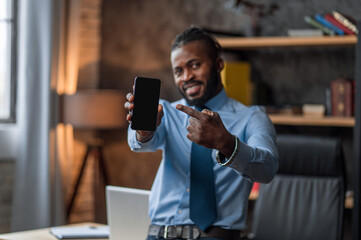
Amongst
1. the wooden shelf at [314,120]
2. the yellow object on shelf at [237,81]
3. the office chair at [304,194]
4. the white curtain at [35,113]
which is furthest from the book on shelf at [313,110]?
the white curtain at [35,113]

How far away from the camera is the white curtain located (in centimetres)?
412

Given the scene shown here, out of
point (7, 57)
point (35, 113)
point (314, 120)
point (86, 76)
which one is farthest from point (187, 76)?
point (86, 76)

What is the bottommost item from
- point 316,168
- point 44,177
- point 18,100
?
point 44,177

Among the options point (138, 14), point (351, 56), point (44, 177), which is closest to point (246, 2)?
point (351, 56)

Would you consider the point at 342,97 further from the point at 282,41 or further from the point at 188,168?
the point at 188,168

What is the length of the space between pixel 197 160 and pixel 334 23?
1827mm

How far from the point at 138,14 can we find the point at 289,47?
1376mm

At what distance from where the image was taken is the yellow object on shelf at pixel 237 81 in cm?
357

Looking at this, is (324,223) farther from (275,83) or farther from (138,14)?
(138,14)

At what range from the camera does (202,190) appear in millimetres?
1947

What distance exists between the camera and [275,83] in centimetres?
395

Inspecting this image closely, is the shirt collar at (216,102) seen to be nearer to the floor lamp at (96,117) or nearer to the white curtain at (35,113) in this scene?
the floor lamp at (96,117)

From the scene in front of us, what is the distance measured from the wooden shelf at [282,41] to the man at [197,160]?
1.50 metres

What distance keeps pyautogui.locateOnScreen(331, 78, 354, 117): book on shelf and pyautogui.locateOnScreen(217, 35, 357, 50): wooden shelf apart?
236 millimetres
